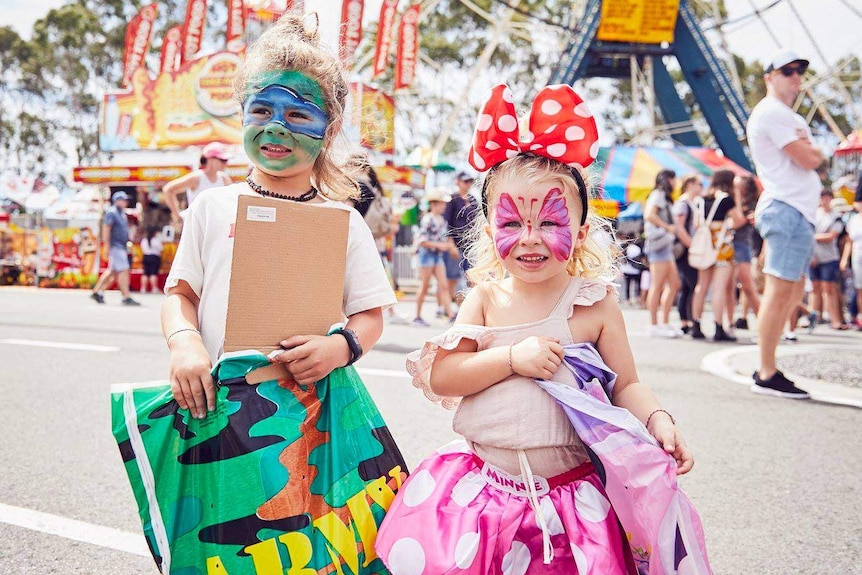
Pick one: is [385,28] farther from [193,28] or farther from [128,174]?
[128,174]

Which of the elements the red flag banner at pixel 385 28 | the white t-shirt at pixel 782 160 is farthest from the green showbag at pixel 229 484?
the red flag banner at pixel 385 28

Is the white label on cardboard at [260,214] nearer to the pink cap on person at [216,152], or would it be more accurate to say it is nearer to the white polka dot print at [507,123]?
the white polka dot print at [507,123]

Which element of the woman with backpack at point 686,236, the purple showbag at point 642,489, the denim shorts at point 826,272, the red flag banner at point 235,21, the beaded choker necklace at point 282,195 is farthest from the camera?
the red flag banner at point 235,21

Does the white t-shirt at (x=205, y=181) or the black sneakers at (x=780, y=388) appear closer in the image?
the black sneakers at (x=780, y=388)

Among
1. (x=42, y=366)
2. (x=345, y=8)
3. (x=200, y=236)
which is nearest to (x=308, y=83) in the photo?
(x=200, y=236)

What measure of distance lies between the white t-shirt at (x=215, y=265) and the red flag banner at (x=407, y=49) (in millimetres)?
18196

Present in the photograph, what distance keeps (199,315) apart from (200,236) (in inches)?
7.3

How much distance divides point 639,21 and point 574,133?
19.4 meters

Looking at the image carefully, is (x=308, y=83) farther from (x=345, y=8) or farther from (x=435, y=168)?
(x=345, y=8)

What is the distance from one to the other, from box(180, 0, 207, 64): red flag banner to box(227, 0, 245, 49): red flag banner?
1.25 metres

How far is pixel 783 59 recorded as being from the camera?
13.1 feet

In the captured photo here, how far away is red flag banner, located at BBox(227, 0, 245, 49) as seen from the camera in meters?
20.7

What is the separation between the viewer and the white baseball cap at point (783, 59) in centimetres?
399

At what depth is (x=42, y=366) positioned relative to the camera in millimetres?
5141
